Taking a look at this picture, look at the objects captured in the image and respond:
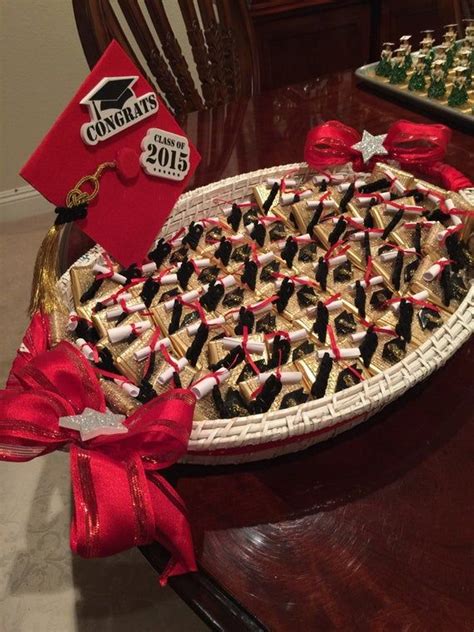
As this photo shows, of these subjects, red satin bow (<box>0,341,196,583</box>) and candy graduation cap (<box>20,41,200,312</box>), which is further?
candy graduation cap (<box>20,41,200,312</box>)

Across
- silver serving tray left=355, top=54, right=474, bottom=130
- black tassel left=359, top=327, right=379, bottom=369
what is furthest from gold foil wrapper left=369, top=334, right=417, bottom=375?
silver serving tray left=355, top=54, right=474, bottom=130

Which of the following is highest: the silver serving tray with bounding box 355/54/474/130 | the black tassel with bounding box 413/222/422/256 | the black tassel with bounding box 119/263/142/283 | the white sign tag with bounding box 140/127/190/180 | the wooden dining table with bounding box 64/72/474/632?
the white sign tag with bounding box 140/127/190/180

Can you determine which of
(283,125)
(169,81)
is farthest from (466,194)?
(169,81)

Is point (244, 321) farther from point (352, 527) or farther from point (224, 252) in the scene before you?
point (352, 527)

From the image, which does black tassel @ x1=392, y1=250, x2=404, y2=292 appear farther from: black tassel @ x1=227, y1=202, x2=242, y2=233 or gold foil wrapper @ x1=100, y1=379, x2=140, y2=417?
gold foil wrapper @ x1=100, y1=379, x2=140, y2=417

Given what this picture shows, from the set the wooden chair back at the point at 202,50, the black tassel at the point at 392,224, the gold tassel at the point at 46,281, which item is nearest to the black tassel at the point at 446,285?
the black tassel at the point at 392,224

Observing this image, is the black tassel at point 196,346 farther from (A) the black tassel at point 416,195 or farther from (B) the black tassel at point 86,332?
(A) the black tassel at point 416,195

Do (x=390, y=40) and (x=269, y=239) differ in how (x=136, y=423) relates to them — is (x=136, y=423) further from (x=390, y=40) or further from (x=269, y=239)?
(x=390, y=40)
